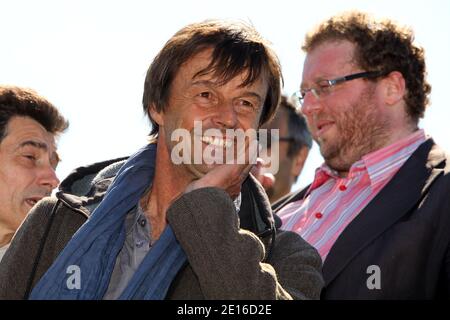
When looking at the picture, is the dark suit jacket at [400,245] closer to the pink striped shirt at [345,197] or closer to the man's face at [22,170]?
the pink striped shirt at [345,197]

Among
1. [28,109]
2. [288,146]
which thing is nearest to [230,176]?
[28,109]

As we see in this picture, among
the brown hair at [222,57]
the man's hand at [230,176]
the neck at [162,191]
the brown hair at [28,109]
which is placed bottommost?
the neck at [162,191]

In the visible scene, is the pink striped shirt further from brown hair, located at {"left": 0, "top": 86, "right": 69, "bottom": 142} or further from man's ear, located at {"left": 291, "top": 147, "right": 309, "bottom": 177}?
man's ear, located at {"left": 291, "top": 147, "right": 309, "bottom": 177}

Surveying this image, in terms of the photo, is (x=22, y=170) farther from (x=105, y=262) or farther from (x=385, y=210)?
(x=385, y=210)

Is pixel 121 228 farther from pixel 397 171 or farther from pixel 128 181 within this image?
pixel 397 171

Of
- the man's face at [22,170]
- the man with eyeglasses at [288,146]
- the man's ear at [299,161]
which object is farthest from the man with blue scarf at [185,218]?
the man's ear at [299,161]

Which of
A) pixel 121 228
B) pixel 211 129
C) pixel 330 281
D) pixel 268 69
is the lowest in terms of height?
pixel 330 281

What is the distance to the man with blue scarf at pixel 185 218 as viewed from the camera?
12.0ft

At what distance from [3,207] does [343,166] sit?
7.49ft

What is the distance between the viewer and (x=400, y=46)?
19.9 ft

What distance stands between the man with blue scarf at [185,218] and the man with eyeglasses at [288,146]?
3276mm

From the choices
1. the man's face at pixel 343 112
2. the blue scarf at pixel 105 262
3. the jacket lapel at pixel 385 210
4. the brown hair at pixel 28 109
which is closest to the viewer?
the blue scarf at pixel 105 262

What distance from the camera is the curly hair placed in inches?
234

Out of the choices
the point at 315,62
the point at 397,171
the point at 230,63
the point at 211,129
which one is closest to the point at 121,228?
the point at 211,129
